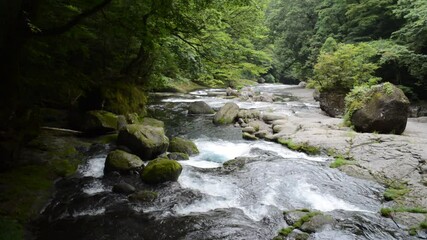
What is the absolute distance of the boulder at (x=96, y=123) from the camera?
37.0ft

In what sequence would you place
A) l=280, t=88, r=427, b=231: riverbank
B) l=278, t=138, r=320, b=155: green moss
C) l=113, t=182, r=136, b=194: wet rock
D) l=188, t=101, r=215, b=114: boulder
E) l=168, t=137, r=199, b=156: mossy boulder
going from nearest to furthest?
l=113, t=182, r=136, b=194: wet rock, l=280, t=88, r=427, b=231: riverbank, l=168, t=137, r=199, b=156: mossy boulder, l=278, t=138, r=320, b=155: green moss, l=188, t=101, r=215, b=114: boulder

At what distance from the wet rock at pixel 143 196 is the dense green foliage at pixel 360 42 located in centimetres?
1489

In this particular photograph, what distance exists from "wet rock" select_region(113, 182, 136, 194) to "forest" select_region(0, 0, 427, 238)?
2605 mm

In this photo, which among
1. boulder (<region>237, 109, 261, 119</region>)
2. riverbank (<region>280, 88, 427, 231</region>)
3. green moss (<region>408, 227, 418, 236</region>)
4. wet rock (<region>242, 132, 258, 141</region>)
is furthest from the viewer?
boulder (<region>237, 109, 261, 119</region>)

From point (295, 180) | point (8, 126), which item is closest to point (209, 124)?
point (295, 180)

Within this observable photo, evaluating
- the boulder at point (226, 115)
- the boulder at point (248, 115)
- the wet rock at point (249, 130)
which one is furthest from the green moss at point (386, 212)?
the boulder at point (248, 115)

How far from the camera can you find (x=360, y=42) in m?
23.9

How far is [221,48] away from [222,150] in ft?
13.2

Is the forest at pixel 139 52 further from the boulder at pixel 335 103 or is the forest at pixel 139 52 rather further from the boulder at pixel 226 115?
the boulder at pixel 226 115

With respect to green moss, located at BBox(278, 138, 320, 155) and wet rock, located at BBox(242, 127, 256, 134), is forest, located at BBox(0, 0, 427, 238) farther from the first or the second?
green moss, located at BBox(278, 138, 320, 155)

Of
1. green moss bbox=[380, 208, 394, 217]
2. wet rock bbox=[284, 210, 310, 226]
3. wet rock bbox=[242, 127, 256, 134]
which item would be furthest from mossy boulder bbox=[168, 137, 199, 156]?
green moss bbox=[380, 208, 394, 217]

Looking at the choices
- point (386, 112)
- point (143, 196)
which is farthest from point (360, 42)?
point (143, 196)

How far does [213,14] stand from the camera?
26.7ft

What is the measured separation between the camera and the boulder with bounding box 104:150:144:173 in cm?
841
